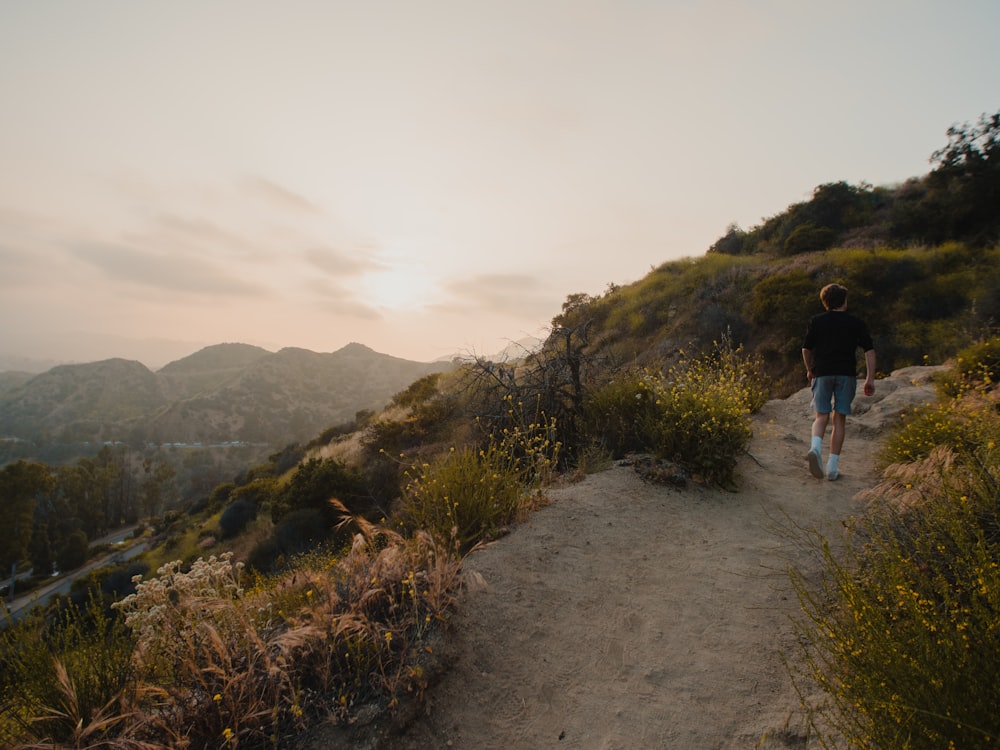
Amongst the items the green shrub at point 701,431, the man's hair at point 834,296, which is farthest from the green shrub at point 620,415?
the man's hair at point 834,296

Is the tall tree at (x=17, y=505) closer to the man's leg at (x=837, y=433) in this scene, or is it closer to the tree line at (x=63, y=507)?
the tree line at (x=63, y=507)

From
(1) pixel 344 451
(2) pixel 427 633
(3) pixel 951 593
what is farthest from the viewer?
(1) pixel 344 451

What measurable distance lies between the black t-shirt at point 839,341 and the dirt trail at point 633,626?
156 centimetres

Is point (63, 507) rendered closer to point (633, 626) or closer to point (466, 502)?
point (466, 502)

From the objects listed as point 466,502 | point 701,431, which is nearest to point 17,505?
point 466,502

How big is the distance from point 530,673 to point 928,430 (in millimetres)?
5696

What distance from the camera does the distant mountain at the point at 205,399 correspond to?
112875mm

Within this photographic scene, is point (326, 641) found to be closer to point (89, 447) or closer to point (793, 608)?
point (793, 608)

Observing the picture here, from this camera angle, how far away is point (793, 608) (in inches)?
139

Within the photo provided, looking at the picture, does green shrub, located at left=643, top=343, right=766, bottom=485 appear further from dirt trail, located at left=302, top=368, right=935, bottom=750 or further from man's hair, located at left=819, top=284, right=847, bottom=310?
man's hair, located at left=819, top=284, right=847, bottom=310

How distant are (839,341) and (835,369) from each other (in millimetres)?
376

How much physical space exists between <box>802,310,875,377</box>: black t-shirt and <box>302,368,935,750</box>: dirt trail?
5.10 ft

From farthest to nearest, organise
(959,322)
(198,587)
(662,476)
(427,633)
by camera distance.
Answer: (959,322), (662,476), (198,587), (427,633)

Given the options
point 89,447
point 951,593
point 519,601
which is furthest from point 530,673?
point 89,447
